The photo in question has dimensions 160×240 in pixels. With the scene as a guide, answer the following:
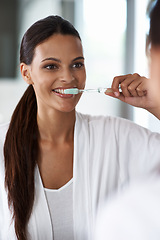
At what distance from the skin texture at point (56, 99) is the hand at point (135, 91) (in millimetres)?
151

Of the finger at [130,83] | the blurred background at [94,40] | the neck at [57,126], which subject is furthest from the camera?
Result: the blurred background at [94,40]

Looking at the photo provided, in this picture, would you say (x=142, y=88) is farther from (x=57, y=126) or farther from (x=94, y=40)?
(x=94, y=40)

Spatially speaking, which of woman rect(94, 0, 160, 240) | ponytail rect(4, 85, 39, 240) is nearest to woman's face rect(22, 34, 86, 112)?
ponytail rect(4, 85, 39, 240)

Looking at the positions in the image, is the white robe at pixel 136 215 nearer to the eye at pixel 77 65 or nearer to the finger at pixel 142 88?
the finger at pixel 142 88

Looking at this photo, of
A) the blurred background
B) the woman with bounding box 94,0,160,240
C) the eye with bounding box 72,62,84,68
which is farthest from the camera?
the blurred background

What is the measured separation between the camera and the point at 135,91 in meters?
0.92

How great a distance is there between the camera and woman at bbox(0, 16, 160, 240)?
38.8 inches

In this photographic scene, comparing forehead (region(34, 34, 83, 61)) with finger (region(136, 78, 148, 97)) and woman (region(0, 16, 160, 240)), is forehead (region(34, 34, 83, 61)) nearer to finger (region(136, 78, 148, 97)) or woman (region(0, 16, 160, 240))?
woman (region(0, 16, 160, 240))

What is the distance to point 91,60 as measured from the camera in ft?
8.72

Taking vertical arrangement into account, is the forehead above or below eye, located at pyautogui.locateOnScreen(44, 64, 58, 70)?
above

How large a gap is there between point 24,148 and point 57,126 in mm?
136

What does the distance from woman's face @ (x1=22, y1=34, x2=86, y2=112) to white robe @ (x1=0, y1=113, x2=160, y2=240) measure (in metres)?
0.14

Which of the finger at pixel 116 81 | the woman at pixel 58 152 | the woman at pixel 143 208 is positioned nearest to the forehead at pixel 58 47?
the woman at pixel 58 152

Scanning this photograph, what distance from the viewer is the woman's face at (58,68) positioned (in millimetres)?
985
